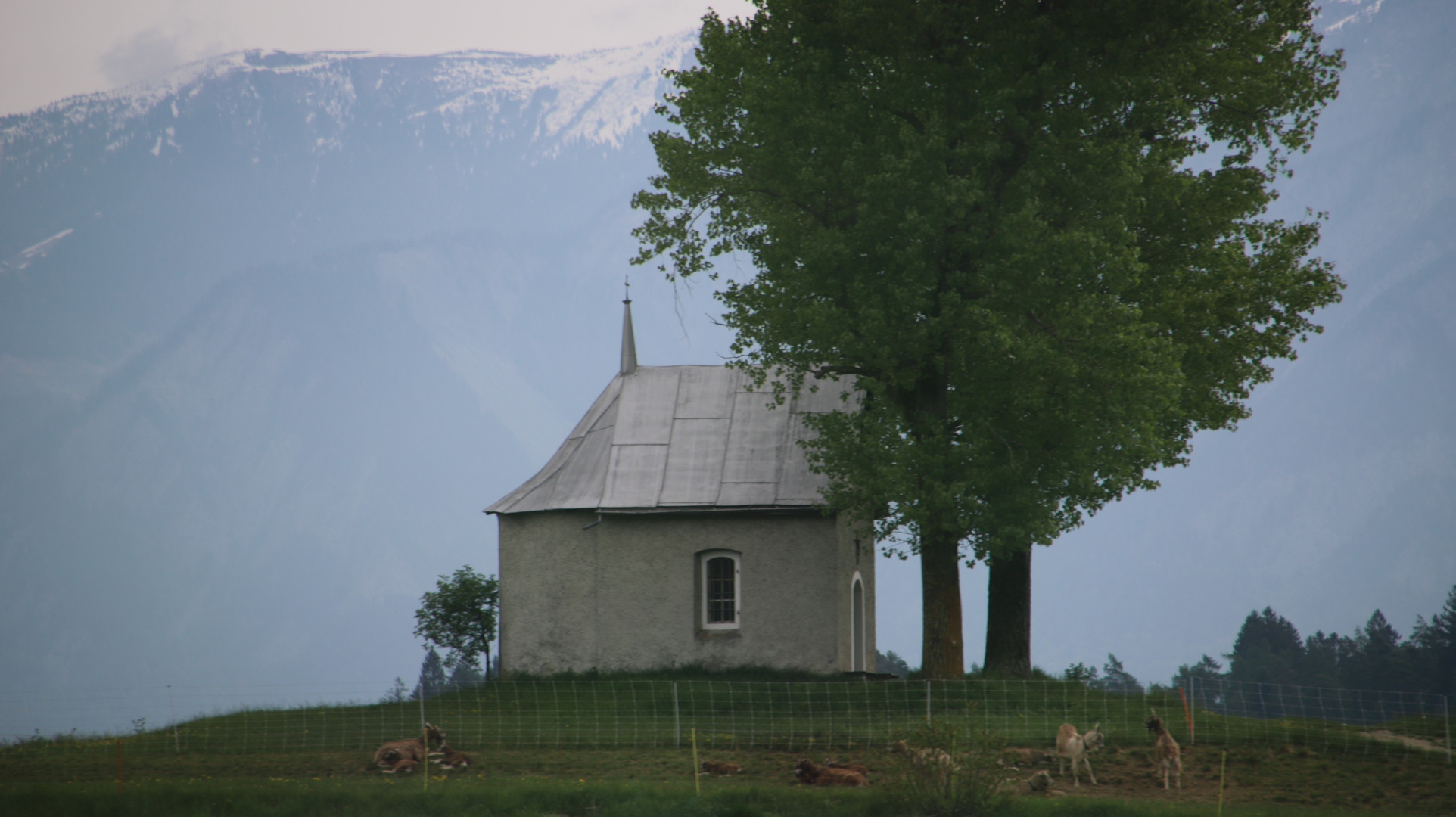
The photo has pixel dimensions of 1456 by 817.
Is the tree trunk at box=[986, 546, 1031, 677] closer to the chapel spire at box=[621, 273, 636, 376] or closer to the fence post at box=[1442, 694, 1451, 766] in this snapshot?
the fence post at box=[1442, 694, 1451, 766]

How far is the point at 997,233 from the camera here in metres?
17.4

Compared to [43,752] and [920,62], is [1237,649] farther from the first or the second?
[43,752]

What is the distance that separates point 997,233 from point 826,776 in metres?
8.67

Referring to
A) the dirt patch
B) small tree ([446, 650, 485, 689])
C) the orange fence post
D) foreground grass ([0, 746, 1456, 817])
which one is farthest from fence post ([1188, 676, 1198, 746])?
small tree ([446, 650, 485, 689])

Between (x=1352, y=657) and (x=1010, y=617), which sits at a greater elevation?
(x=1010, y=617)

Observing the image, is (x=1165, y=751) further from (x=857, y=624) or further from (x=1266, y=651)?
(x=1266, y=651)

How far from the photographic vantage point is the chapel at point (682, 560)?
70.5 feet

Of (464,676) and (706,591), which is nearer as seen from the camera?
(706,591)

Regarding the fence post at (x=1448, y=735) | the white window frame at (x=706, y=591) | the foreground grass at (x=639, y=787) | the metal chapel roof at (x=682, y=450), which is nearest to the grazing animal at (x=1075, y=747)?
the foreground grass at (x=639, y=787)

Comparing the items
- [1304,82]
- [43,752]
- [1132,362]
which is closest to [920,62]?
[1132,362]

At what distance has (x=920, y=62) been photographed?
17.7 m

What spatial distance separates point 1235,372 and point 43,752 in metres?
19.9

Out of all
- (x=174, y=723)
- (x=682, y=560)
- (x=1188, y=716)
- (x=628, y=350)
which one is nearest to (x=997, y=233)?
(x=1188, y=716)

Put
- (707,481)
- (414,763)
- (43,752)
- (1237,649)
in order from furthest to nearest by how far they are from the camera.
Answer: (1237,649), (707,481), (43,752), (414,763)
